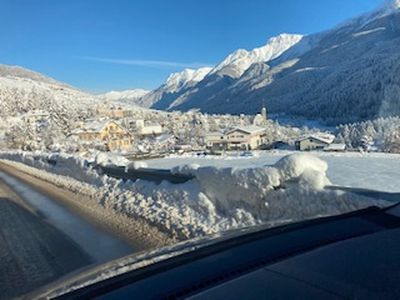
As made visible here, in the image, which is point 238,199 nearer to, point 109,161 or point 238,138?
point 109,161

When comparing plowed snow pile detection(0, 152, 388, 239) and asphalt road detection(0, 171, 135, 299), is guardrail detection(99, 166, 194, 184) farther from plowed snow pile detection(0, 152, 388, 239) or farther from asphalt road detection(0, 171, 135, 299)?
asphalt road detection(0, 171, 135, 299)

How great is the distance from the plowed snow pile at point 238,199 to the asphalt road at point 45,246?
1119mm

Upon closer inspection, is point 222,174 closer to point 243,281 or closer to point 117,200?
point 117,200

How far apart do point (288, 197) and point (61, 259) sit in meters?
3.52

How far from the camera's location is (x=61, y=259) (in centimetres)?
702

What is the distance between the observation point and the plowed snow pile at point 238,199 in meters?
7.03

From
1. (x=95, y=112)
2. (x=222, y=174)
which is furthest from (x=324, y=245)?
(x=95, y=112)

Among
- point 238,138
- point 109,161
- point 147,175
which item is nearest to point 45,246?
point 147,175

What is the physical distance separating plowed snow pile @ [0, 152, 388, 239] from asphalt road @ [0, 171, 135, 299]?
1119 mm

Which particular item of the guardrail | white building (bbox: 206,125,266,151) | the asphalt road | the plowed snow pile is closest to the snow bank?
the guardrail

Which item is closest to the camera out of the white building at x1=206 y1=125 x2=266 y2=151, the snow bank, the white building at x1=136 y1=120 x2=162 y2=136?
the snow bank

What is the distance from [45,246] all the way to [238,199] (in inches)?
131

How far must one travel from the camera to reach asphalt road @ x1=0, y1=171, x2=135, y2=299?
623cm

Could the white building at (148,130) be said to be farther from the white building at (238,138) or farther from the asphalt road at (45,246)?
the asphalt road at (45,246)
